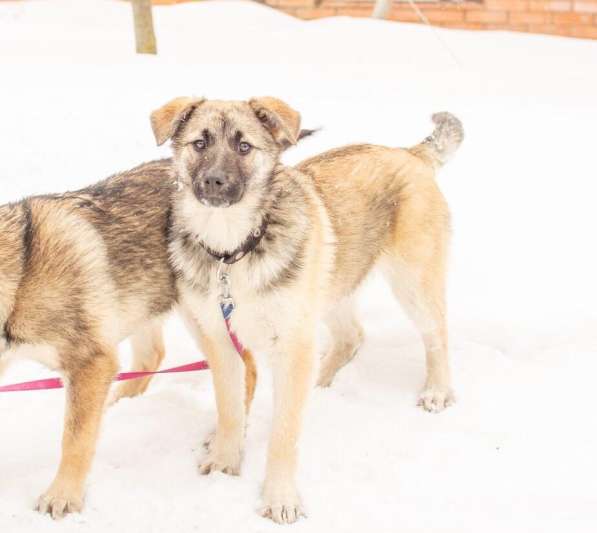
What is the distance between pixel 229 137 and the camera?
369 cm

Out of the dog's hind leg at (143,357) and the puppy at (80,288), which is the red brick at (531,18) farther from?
the puppy at (80,288)

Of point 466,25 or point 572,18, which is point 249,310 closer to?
point 466,25

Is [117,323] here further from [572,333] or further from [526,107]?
[526,107]

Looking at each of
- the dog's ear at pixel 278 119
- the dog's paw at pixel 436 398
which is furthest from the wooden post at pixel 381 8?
the dog's ear at pixel 278 119

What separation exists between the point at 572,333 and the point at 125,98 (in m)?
5.58

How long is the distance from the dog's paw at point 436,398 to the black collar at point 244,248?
1.61m

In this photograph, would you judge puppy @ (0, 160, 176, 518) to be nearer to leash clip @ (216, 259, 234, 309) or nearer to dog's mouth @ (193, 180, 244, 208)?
leash clip @ (216, 259, 234, 309)

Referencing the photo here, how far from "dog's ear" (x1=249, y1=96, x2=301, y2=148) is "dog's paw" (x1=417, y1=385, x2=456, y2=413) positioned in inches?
71.1

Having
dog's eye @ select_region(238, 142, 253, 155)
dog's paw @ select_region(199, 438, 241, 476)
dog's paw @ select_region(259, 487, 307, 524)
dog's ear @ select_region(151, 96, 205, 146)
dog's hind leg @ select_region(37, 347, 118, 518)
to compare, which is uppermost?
dog's ear @ select_region(151, 96, 205, 146)

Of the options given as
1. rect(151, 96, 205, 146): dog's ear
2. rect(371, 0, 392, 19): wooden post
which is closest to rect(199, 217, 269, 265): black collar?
rect(151, 96, 205, 146): dog's ear

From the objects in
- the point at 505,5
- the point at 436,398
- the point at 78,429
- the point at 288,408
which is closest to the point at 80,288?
the point at 78,429

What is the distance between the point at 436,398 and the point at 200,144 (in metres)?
2.10

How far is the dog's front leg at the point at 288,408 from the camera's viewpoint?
379cm

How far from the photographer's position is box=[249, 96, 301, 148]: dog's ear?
3.72m
